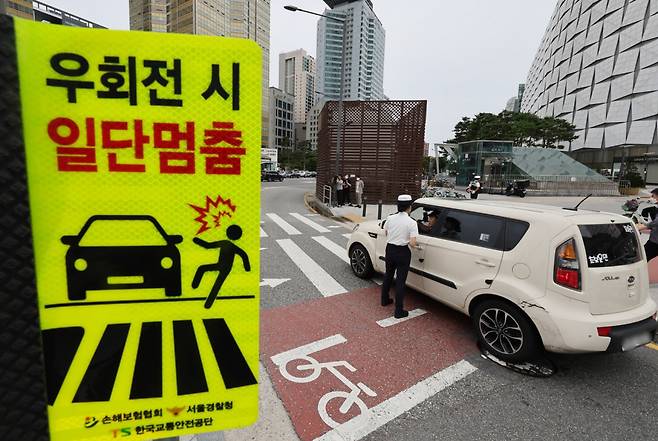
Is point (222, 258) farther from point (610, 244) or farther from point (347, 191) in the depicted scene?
point (347, 191)

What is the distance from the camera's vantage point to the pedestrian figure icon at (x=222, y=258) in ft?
3.35

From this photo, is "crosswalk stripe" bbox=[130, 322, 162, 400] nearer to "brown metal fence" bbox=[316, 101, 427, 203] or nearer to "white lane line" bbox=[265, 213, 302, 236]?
"white lane line" bbox=[265, 213, 302, 236]

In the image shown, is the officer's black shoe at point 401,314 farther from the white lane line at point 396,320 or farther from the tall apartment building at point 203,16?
the tall apartment building at point 203,16

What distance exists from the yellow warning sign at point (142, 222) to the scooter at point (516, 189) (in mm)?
27286

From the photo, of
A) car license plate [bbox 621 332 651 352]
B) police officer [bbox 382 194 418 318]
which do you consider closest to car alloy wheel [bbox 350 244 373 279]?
police officer [bbox 382 194 418 318]

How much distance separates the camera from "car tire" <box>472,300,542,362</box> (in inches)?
135

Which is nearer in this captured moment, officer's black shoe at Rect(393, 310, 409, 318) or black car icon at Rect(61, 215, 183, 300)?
black car icon at Rect(61, 215, 183, 300)

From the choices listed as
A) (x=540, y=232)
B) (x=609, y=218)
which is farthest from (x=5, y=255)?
(x=609, y=218)

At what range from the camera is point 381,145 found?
692 inches

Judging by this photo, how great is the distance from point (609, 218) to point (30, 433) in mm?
4598

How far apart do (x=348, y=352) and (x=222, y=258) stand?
3013mm

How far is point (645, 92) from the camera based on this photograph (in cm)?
4784

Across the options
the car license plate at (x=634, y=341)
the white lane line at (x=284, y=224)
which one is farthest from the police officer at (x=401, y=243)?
the white lane line at (x=284, y=224)

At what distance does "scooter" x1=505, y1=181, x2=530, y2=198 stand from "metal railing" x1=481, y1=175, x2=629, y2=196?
114cm
